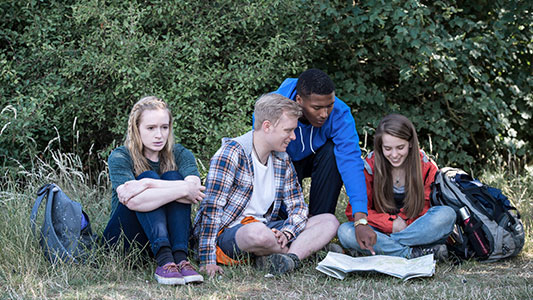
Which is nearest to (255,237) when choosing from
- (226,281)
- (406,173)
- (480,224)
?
(226,281)

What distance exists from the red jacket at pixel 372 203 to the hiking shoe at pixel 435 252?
22 cm

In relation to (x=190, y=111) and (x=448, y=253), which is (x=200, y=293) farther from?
(x=190, y=111)

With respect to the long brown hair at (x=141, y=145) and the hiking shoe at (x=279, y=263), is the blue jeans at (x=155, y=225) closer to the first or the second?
the long brown hair at (x=141, y=145)

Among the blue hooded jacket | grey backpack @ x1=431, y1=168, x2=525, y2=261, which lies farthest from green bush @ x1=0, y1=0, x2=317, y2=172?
grey backpack @ x1=431, y1=168, x2=525, y2=261

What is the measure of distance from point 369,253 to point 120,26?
3.47 meters

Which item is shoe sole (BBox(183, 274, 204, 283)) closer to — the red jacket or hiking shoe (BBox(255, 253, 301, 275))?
hiking shoe (BBox(255, 253, 301, 275))

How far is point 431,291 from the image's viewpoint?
10.5 feet

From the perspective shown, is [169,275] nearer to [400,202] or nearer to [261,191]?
[261,191]

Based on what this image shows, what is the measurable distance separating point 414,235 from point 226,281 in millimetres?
1293

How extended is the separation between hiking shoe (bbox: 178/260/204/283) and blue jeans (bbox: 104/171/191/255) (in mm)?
106

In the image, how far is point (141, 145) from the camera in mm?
3760

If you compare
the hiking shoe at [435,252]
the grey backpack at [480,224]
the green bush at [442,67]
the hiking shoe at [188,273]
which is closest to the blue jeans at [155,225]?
the hiking shoe at [188,273]

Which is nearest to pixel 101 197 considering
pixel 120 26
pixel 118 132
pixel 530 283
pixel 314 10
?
pixel 118 132

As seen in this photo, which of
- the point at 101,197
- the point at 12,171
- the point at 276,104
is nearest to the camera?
the point at 276,104
